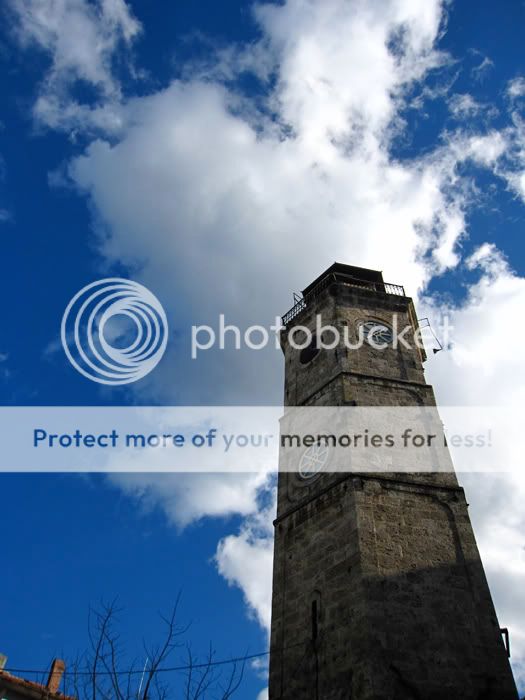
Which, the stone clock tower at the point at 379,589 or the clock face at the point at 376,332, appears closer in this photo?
the stone clock tower at the point at 379,589

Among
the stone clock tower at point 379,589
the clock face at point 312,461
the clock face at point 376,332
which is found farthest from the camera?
the clock face at point 376,332

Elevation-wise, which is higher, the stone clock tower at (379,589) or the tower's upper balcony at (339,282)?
the tower's upper balcony at (339,282)

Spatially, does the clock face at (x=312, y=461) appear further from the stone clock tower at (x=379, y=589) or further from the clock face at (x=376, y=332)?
the clock face at (x=376, y=332)

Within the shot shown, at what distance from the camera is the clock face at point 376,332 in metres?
19.3

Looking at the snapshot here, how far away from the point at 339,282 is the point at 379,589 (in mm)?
11003

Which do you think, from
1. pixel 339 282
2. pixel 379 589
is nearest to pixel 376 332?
pixel 339 282

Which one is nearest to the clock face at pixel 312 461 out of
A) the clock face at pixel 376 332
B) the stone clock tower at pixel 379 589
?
the stone clock tower at pixel 379 589

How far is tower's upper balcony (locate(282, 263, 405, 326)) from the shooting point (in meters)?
21.7

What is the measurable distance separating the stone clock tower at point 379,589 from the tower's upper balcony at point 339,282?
4903mm

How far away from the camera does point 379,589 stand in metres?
12.8

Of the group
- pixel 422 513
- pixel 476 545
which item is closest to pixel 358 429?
pixel 422 513

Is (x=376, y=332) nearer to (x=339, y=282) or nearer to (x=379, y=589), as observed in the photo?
(x=339, y=282)

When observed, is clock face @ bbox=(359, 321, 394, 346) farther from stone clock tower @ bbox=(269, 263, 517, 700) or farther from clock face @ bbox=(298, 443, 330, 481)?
clock face @ bbox=(298, 443, 330, 481)

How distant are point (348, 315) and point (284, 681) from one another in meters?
10.9
